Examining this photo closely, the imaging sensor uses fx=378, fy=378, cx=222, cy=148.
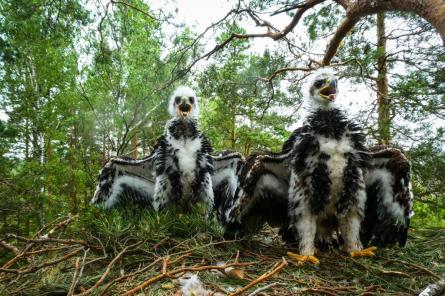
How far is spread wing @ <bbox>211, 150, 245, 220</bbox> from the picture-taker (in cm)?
505

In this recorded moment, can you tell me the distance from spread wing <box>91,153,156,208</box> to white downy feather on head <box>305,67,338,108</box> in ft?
7.13

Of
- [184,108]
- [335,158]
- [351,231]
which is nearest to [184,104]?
[184,108]

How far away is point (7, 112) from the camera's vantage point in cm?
1114

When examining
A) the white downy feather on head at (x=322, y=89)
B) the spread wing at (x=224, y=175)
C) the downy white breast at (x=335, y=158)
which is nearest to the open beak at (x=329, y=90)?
the white downy feather on head at (x=322, y=89)

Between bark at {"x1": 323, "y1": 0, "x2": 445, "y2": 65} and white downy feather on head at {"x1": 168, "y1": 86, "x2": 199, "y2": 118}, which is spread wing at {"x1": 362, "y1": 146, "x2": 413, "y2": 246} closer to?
bark at {"x1": 323, "y1": 0, "x2": 445, "y2": 65}

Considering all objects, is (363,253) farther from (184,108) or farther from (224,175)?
(184,108)

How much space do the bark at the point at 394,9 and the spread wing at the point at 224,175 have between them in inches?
90.9

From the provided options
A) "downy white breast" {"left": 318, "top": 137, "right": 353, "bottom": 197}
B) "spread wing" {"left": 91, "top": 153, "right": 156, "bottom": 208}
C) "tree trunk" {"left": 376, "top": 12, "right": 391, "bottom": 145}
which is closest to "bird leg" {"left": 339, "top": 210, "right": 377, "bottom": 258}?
"downy white breast" {"left": 318, "top": 137, "right": 353, "bottom": 197}

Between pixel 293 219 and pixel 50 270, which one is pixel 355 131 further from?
pixel 50 270

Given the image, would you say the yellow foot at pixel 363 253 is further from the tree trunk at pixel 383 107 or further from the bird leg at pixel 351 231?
the tree trunk at pixel 383 107

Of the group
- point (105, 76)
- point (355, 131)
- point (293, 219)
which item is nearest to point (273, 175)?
point (293, 219)

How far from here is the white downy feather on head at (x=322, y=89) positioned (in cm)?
365

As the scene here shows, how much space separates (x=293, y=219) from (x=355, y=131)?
0.99 meters

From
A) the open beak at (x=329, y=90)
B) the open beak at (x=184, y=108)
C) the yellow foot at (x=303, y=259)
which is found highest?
the open beak at (x=184, y=108)
